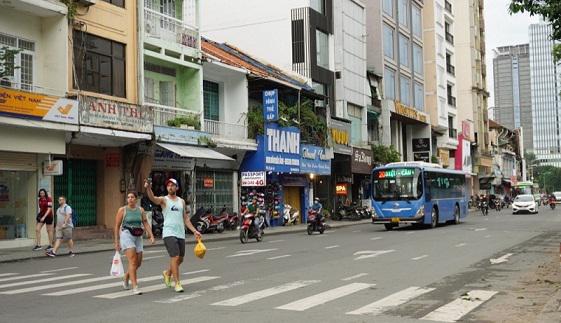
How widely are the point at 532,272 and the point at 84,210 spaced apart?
56.5 feet

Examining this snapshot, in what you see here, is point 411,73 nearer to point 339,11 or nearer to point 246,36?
point 339,11

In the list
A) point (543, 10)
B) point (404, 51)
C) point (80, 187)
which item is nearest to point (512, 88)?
point (404, 51)

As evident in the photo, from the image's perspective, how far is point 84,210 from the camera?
24438 mm

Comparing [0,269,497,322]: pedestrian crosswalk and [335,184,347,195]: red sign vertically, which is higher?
[335,184,347,195]: red sign

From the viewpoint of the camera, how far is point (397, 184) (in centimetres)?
2898

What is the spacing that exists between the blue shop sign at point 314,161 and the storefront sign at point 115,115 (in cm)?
1345

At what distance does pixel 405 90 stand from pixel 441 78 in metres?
11.8

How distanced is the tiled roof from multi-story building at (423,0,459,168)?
2973cm

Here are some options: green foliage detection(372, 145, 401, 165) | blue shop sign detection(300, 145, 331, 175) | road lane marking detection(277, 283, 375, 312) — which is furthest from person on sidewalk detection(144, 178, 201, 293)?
green foliage detection(372, 145, 401, 165)

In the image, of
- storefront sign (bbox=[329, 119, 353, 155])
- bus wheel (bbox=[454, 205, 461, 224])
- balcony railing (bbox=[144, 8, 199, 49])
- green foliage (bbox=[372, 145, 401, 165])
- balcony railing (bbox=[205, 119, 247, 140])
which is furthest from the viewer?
green foliage (bbox=[372, 145, 401, 165])

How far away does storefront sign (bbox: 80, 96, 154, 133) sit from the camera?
2205 centimetres

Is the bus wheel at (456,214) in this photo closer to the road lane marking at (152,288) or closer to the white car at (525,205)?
the white car at (525,205)

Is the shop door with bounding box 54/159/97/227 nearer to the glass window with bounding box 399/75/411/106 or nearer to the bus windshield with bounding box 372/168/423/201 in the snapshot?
the bus windshield with bounding box 372/168/423/201

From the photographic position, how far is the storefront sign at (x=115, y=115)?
2205 centimetres
